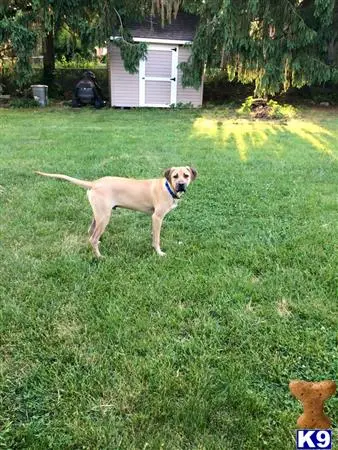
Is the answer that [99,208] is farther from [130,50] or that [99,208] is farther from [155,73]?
[155,73]

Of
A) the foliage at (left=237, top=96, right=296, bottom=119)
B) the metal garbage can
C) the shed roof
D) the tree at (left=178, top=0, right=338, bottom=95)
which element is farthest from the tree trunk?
the foliage at (left=237, top=96, right=296, bottom=119)

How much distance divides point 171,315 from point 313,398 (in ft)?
5.88

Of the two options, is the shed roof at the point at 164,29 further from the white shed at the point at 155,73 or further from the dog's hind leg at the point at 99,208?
the dog's hind leg at the point at 99,208

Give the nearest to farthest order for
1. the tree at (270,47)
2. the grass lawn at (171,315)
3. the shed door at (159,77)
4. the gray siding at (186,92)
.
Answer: the grass lawn at (171,315)
the tree at (270,47)
the shed door at (159,77)
the gray siding at (186,92)

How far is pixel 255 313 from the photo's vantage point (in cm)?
301

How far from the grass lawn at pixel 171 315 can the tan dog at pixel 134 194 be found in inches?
11.9

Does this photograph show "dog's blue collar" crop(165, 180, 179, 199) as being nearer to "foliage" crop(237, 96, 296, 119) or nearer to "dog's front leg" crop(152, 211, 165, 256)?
"dog's front leg" crop(152, 211, 165, 256)

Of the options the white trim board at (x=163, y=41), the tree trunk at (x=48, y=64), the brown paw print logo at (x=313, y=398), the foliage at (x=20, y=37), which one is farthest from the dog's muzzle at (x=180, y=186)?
the tree trunk at (x=48, y=64)

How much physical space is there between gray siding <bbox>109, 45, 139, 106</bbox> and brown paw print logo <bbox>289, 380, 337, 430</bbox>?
15.8 m

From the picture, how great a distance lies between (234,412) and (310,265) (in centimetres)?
185

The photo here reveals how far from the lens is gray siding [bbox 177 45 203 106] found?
1596 cm

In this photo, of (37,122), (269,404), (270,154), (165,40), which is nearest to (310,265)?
(269,404)

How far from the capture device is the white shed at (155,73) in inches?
619

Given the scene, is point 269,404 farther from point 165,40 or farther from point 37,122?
point 165,40
